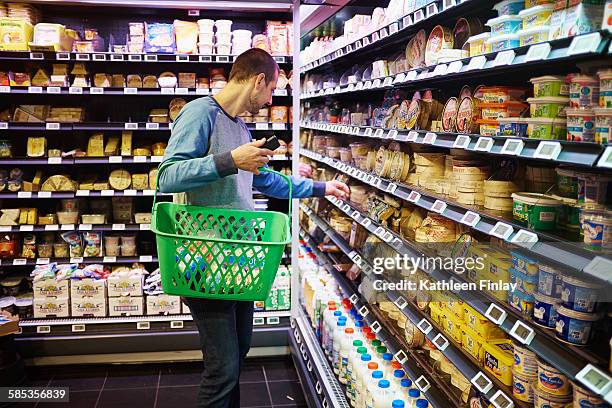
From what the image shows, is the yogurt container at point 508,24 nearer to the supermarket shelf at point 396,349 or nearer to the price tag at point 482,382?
the price tag at point 482,382

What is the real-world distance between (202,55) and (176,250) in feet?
8.66

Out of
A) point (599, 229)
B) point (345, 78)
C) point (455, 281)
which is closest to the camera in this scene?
point (599, 229)

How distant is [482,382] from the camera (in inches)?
81.4

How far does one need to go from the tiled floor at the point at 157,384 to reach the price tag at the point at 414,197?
6.29 ft

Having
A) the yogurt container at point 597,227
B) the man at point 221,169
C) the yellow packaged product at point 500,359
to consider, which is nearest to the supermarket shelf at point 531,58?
the yogurt container at point 597,227

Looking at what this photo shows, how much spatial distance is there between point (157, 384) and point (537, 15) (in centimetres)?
364

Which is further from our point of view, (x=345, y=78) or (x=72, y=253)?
(x=72, y=253)

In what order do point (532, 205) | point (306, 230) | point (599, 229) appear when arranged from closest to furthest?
1. point (599, 229)
2. point (532, 205)
3. point (306, 230)

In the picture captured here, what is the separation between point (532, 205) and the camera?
187 cm

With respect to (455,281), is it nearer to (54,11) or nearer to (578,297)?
(578,297)

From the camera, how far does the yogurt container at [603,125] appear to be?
1.46 metres

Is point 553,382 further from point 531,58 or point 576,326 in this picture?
point 531,58

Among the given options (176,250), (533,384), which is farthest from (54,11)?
(533,384)

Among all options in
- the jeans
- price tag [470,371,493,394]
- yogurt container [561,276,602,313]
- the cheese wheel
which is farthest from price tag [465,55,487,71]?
the cheese wheel
